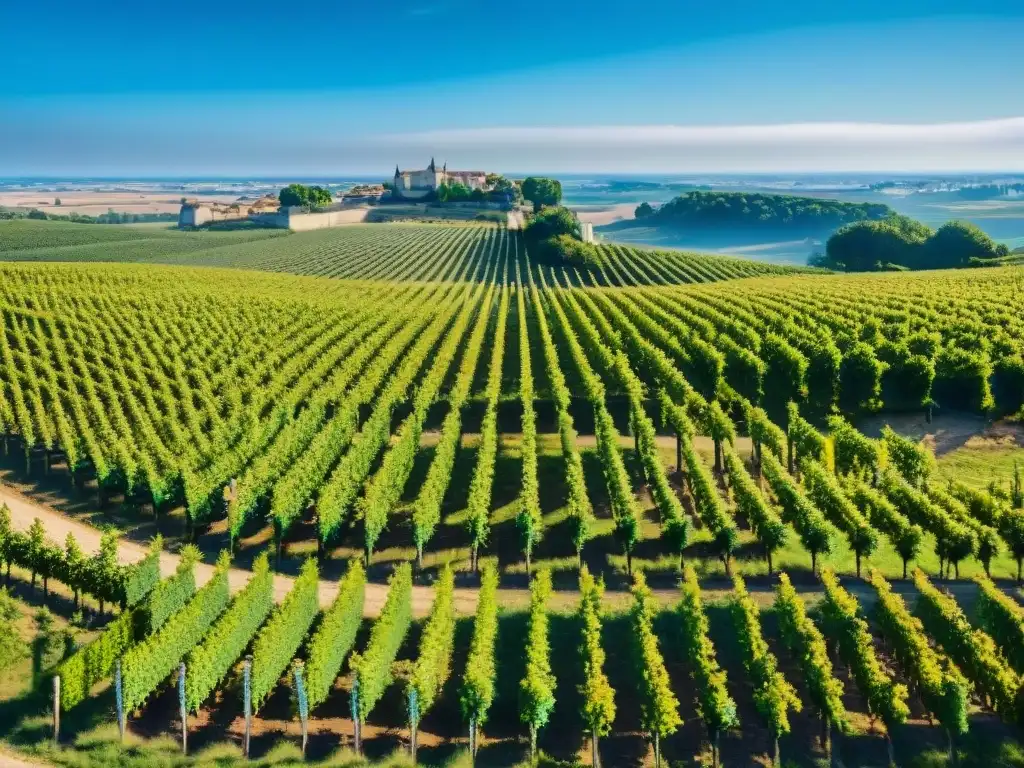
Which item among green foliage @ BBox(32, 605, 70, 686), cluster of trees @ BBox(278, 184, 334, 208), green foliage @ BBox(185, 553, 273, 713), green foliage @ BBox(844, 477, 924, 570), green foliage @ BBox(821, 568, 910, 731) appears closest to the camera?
green foliage @ BBox(821, 568, 910, 731)

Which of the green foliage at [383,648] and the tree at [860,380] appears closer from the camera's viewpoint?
the green foliage at [383,648]

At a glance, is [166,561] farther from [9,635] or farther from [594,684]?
[594,684]

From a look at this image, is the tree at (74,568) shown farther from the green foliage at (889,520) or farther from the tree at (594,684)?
the green foliage at (889,520)

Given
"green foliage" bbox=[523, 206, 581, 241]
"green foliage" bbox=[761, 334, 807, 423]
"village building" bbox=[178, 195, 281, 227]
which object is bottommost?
"green foliage" bbox=[761, 334, 807, 423]

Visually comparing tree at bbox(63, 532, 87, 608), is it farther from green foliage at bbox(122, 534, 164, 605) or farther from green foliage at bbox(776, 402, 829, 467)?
green foliage at bbox(776, 402, 829, 467)

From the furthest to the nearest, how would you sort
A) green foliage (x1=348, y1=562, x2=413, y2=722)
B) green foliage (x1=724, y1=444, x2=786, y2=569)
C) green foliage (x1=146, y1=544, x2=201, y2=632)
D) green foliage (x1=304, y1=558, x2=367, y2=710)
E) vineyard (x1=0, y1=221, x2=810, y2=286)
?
1. vineyard (x1=0, y1=221, x2=810, y2=286)
2. green foliage (x1=724, y1=444, x2=786, y2=569)
3. green foliage (x1=146, y1=544, x2=201, y2=632)
4. green foliage (x1=304, y1=558, x2=367, y2=710)
5. green foliage (x1=348, y1=562, x2=413, y2=722)

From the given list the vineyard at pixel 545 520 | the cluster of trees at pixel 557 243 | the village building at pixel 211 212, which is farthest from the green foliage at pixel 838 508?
the village building at pixel 211 212

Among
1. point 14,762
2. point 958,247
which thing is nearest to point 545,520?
point 14,762

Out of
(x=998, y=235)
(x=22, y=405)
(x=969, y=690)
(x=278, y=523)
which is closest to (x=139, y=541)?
(x=278, y=523)

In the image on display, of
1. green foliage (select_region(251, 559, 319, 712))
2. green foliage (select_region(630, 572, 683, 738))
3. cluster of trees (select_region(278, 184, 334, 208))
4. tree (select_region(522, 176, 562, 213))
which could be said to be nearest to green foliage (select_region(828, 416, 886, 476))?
green foliage (select_region(630, 572, 683, 738))
